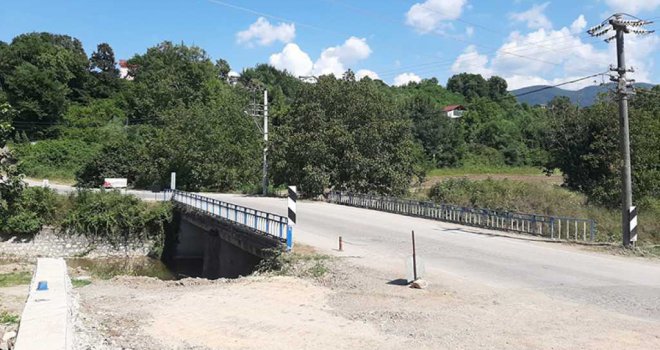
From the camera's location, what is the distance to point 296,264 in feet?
48.5

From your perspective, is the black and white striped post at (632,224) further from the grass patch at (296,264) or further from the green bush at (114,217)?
the green bush at (114,217)

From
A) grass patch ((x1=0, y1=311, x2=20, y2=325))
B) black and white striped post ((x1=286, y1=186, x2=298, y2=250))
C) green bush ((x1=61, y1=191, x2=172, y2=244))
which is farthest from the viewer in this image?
green bush ((x1=61, y1=191, x2=172, y2=244))

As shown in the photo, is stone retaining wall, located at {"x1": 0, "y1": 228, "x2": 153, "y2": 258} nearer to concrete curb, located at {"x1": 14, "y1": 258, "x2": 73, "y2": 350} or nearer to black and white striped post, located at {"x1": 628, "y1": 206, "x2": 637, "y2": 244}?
concrete curb, located at {"x1": 14, "y1": 258, "x2": 73, "y2": 350}

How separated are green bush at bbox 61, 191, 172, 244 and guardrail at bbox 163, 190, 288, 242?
190cm

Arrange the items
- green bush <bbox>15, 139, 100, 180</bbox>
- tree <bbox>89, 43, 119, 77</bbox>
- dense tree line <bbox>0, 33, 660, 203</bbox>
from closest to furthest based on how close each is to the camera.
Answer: dense tree line <bbox>0, 33, 660, 203</bbox>
green bush <bbox>15, 139, 100, 180</bbox>
tree <bbox>89, 43, 119, 77</bbox>

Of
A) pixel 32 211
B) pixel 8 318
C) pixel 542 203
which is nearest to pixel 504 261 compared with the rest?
pixel 8 318

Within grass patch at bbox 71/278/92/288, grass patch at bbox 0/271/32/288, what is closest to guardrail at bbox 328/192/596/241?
grass patch at bbox 71/278/92/288

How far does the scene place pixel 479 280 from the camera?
12.3m

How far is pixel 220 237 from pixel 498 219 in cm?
1200

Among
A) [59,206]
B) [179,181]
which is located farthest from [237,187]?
[59,206]

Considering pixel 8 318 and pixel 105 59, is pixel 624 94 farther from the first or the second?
pixel 105 59

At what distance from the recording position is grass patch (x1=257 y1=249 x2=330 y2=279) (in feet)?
45.6

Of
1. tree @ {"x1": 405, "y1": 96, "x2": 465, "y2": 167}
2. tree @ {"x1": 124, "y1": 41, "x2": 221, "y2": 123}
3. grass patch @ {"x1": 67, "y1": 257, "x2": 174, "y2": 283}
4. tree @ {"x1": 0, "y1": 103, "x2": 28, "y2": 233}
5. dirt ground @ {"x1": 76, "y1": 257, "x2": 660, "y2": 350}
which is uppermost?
tree @ {"x1": 124, "y1": 41, "x2": 221, "y2": 123}

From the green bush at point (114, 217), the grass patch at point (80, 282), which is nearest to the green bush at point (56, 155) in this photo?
the green bush at point (114, 217)
